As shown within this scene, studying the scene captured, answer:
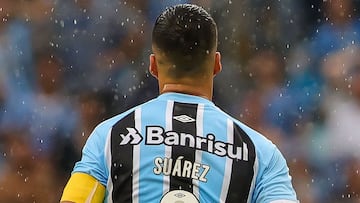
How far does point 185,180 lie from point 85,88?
11.8 ft

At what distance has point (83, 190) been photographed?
96.3 inches

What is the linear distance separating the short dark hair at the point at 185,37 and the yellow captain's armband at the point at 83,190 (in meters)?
0.39

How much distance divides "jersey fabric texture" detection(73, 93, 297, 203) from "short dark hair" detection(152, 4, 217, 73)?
5.4 inches

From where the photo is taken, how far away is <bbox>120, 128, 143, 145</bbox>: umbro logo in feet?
8.11

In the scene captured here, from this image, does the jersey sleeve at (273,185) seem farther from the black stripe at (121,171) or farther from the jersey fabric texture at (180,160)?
the black stripe at (121,171)

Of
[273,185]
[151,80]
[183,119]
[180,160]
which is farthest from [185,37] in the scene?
[151,80]

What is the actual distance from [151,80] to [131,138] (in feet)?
11.5

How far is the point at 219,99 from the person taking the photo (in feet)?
19.6

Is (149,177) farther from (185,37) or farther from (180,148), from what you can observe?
(185,37)

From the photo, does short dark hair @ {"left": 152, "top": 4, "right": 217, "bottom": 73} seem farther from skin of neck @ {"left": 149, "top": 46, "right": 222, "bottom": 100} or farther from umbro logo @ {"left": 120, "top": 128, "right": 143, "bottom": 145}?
umbro logo @ {"left": 120, "top": 128, "right": 143, "bottom": 145}

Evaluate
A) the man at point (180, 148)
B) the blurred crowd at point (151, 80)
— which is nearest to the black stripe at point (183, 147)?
the man at point (180, 148)

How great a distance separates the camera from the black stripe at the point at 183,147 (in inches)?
96.3

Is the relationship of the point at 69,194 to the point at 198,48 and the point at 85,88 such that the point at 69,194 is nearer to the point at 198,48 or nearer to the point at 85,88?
the point at 198,48

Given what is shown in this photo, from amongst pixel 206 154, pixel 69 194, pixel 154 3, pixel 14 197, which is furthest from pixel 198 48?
pixel 154 3
